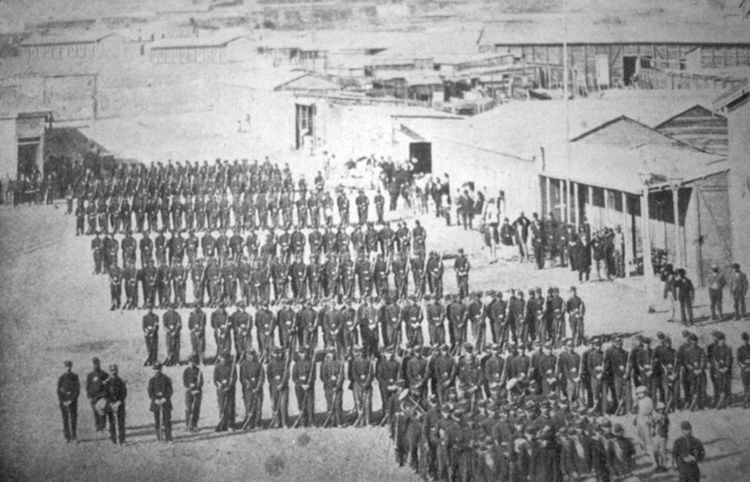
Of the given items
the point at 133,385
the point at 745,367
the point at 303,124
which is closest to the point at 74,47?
the point at 303,124

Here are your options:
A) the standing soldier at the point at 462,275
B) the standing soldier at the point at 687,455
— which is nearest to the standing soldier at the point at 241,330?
the standing soldier at the point at 462,275

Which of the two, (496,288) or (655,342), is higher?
(496,288)

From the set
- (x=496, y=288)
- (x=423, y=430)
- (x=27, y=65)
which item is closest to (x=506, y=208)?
(x=496, y=288)

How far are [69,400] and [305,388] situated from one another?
2403 mm

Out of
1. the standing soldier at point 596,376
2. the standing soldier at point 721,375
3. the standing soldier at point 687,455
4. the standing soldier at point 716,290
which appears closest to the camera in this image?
the standing soldier at point 687,455

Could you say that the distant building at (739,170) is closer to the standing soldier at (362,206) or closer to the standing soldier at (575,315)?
the standing soldier at (575,315)

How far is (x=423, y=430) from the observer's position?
771 cm

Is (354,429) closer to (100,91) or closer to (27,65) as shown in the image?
(100,91)

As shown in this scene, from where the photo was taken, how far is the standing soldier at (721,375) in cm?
836

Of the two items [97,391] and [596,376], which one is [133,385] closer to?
[97,391]

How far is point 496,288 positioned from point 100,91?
195 inches

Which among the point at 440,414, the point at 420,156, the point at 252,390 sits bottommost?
the point at 440,414

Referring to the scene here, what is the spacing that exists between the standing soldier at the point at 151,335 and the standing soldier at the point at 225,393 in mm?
748

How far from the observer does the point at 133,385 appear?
8.34m
